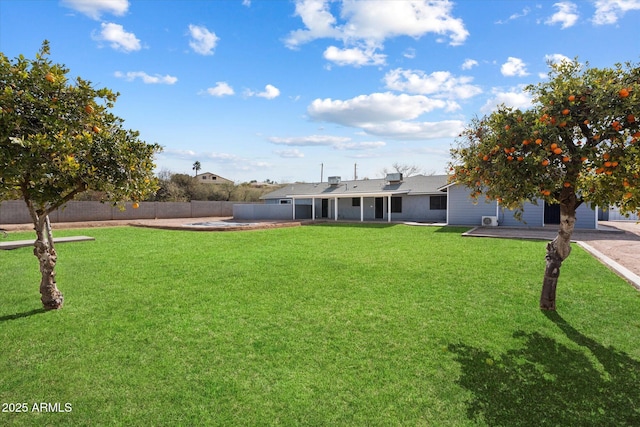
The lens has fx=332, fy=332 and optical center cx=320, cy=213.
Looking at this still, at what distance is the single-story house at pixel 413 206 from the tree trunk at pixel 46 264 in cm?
1787

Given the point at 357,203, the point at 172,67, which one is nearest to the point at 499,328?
the point at 172,67

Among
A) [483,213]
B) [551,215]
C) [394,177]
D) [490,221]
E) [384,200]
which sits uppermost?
[394,177]

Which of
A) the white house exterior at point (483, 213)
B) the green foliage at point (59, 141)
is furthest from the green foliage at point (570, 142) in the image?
the white house exterior at point (483, 213)

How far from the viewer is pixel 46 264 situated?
16.1ft

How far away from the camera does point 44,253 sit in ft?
15.9

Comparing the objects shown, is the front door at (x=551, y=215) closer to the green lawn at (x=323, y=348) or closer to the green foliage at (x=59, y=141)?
the green lawn at (x=323, y=348)

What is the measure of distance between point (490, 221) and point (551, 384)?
1727cm

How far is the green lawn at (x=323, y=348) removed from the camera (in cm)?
283

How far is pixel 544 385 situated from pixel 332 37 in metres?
14.2

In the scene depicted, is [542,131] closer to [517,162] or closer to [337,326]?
[517,162]

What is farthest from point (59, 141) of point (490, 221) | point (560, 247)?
point (490, 221)

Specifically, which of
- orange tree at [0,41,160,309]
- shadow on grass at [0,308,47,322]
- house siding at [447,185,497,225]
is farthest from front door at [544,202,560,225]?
shadow on grass at [0,308,47,322]

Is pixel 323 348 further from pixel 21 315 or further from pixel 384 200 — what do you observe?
pixel 384 200

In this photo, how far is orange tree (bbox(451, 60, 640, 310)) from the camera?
130 inches
